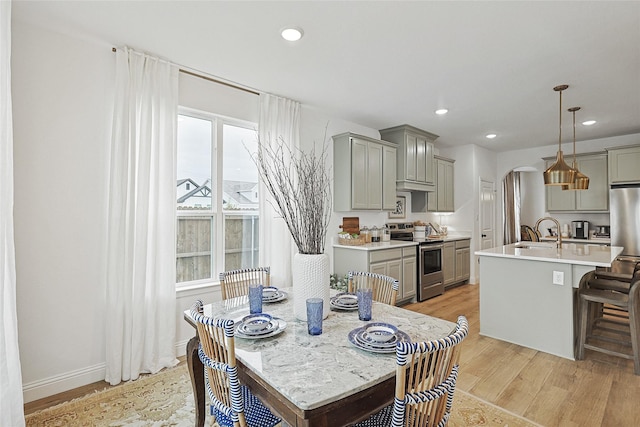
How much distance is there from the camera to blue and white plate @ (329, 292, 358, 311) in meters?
1.91

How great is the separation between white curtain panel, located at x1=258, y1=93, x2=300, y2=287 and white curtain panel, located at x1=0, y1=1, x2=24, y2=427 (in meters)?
1.99

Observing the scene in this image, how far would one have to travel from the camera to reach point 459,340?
113 cm

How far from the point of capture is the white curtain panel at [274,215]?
352cm

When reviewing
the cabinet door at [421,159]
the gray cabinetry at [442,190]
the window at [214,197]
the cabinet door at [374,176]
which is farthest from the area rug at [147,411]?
the gray cabinetry at [442,190]

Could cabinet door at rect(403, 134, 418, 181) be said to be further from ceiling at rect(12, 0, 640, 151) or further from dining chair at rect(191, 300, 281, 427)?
dining chair at rect(191, 300, 281, 427)

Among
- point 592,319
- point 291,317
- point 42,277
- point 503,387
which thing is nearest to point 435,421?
point 291,317

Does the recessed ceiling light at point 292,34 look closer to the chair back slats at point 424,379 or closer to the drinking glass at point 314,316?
the drinking glass at point 314,316

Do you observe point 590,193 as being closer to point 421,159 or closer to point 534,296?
point 421,159

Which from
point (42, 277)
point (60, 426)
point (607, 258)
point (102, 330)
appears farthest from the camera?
point (607, 258)

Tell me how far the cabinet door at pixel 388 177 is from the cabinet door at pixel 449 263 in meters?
1.36

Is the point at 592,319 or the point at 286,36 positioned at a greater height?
the point at 286,36

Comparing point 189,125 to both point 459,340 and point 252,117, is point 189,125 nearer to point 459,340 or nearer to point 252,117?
point 252,117

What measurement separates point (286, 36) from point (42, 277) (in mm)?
2501

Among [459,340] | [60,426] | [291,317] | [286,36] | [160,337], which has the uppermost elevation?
[286,36]
